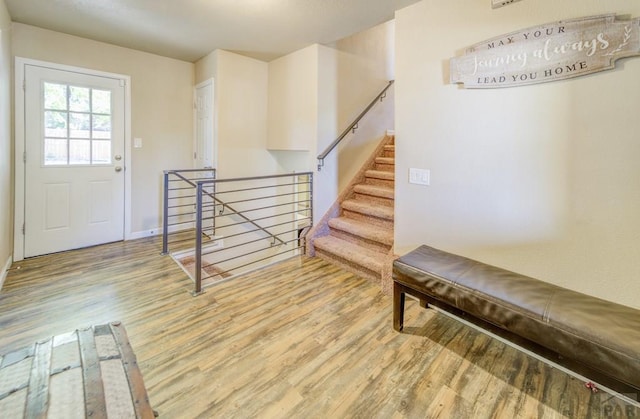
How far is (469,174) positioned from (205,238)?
3.41m

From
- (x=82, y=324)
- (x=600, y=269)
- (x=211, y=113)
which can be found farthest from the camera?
(x=211, y=113)

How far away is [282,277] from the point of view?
2.91 meters

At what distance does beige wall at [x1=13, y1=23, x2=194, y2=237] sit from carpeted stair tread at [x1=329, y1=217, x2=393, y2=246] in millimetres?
2456

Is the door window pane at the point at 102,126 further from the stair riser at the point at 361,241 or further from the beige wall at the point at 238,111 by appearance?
the stair riser at the point at 361,241

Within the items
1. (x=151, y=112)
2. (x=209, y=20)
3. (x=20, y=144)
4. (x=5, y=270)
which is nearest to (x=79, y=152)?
(x=20, y=144)

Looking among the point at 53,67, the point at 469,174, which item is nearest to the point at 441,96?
the point at 469,174

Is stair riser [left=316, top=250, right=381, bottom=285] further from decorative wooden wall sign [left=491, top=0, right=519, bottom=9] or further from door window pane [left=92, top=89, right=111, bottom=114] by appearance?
door window pane [left=92, top=89, right=111, bottom=114]

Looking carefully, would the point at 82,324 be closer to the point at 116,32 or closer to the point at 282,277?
the point at 282,277

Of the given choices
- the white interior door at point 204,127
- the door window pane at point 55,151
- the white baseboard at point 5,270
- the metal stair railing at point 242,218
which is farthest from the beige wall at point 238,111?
the white baseboard at point 5,270

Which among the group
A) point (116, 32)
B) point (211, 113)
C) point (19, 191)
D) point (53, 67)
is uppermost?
point (116, 32)

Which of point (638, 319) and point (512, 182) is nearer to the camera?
point (638, 319)

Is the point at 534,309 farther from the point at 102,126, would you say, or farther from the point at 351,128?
the point at 102,126

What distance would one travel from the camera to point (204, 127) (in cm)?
412

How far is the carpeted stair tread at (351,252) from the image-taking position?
2859mm
